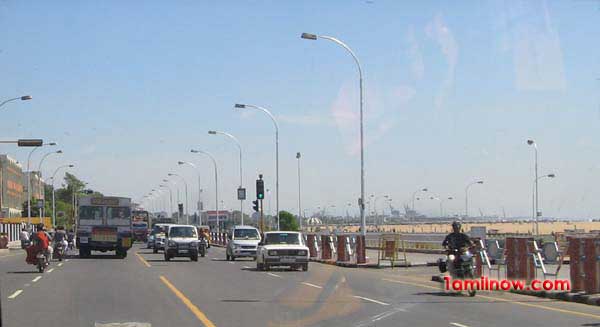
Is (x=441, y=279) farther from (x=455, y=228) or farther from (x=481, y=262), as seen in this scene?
(x=455, y=228)

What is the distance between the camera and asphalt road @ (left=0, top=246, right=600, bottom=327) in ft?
52.2

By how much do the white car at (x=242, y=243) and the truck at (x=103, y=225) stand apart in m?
5.96

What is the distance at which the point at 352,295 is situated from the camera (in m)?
21.8

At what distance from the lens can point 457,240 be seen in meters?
22.0

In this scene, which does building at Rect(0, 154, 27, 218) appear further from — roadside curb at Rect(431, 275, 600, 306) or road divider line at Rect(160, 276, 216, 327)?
roadside curb at Rect(431, 275, 600, 306)

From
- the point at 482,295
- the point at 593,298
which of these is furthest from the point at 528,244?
the point at 593,298

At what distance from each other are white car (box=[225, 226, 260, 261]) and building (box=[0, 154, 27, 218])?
8554 cm

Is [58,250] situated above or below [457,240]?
below

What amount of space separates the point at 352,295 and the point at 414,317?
5397mm

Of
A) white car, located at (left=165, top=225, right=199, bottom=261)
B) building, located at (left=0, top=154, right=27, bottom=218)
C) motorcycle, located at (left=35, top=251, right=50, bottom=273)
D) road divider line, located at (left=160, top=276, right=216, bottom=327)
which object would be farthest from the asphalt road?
building, located at (left=0, top=154, right=27, bottom=218)

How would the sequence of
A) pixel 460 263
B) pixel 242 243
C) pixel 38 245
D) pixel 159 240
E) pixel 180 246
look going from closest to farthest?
pixel 460 263 < pixel 38 245 < pixel 180 246 < pixel 242 243 < pixel 159 240

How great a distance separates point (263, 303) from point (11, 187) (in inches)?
5084

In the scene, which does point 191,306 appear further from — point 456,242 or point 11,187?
point 11,187

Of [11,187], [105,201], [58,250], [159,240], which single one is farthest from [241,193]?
[11,187]
